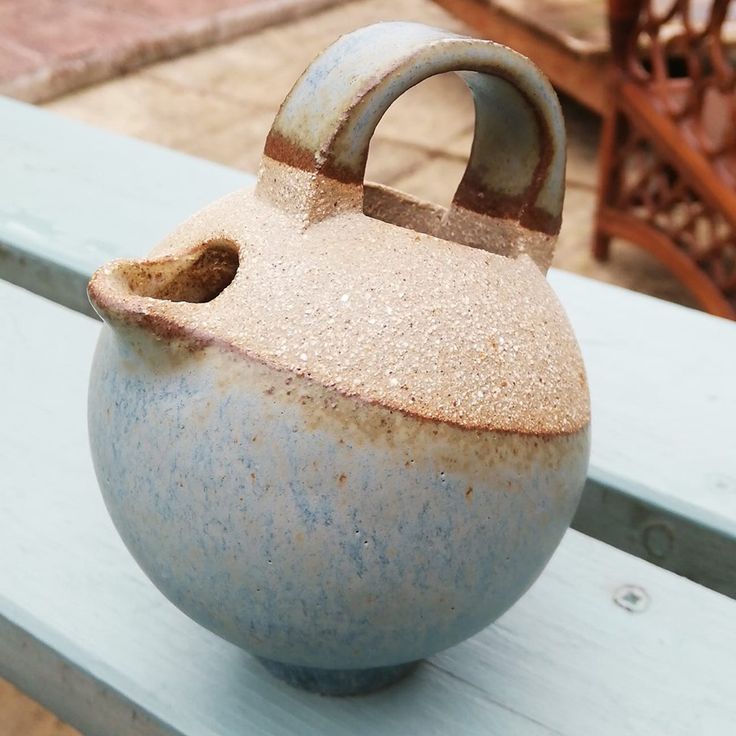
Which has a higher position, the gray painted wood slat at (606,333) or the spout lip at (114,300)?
the spout lip at (114,300)

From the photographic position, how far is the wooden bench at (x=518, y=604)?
636 millimetres

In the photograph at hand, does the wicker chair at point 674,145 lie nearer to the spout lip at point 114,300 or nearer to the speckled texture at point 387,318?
the speckled texture at point 387,318

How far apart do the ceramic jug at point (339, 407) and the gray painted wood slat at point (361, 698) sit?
8 centimetres

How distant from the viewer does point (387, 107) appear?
57 centimetres

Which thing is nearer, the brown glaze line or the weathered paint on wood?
the brown glaze line

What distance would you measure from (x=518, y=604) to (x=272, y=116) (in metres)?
2.10

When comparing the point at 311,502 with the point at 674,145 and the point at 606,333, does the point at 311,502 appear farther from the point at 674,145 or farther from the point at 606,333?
the point at 674,145

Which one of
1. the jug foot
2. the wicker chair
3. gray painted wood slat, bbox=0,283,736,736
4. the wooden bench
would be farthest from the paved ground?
the jug foot

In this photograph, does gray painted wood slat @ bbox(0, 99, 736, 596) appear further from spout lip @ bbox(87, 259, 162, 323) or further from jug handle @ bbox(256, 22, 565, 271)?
spout lip @ bbox(87, 259, 162, 323)

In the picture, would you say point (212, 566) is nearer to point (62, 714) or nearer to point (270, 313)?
point (270, 313)

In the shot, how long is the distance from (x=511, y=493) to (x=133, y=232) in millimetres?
718

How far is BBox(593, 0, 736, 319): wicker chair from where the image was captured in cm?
171

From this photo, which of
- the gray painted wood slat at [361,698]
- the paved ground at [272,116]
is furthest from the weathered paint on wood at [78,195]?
the paved ground at [272,116]

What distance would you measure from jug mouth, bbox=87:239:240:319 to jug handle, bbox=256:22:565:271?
0.04 metres
